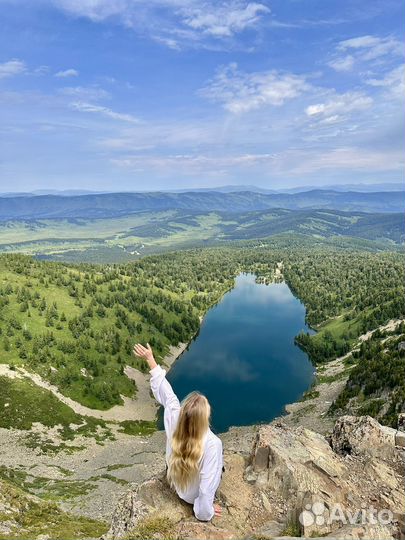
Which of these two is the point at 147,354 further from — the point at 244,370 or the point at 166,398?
the point at 244,370

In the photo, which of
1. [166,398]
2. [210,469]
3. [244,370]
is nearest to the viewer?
[210,469]

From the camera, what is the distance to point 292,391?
11294 cm

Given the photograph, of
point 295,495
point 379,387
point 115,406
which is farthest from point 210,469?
point 115,406

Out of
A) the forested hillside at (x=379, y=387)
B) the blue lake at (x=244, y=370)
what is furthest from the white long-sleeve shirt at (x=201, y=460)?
the blue lake at (x=244, y=370)

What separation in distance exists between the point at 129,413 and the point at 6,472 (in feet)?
153

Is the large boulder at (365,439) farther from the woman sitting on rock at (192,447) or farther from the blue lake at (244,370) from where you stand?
the blue lake at (244,370)

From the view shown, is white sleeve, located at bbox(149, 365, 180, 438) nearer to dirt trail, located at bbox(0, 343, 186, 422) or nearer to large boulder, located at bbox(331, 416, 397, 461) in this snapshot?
large boulder, located at bbox(331, 416, 397, 461)

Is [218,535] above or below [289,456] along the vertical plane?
above

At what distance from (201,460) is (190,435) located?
107 centimetres

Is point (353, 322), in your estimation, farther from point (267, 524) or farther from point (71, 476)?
point (267, 524)

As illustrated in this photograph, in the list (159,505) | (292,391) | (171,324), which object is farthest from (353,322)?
(159,505)

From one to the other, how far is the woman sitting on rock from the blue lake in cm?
8566

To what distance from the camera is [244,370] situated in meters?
129

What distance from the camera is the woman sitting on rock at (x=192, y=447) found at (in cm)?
1042
